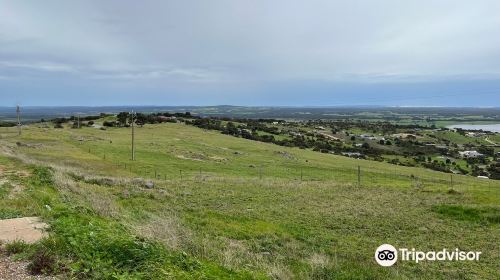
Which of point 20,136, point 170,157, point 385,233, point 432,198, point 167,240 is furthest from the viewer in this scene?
point 20,136

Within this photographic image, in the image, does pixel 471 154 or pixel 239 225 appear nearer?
pixel 239 225

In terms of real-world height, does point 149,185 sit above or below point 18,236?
below

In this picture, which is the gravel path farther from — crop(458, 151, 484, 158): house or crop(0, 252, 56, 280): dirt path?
crop(458, 151, 484, 158): house

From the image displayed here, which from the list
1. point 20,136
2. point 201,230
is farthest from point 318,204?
point 20,136

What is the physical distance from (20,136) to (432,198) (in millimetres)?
57761

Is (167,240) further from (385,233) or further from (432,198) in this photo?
(432,198)

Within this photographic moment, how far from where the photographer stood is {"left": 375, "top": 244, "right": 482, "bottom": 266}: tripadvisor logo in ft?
45.4

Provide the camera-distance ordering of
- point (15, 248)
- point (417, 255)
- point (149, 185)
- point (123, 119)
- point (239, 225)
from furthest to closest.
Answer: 1. point (123, 119)
2. point (149, 185)
3. point (239, 225)
4. point (417, 255)
5. point (15, 248)

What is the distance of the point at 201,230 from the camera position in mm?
16438

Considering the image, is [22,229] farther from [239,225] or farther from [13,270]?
[239,225]

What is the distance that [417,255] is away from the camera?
1441 cm

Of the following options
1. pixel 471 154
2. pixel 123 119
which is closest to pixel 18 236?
pixel 123 119

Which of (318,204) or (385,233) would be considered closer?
(385,233)

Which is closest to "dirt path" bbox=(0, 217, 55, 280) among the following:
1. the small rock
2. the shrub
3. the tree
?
the shrub
